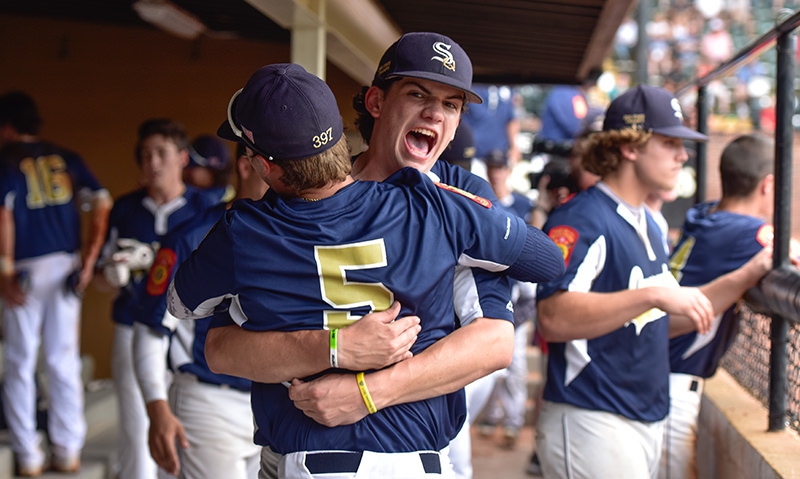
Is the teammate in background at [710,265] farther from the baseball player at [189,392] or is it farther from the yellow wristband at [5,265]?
the yellow wristband at [5,265]

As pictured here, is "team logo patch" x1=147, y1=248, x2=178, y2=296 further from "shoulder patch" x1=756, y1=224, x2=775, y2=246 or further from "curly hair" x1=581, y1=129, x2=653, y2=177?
"shoulder patch" x1=756, y1=224, x2=775, y2=246

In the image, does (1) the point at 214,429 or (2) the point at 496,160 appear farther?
(2) the point at 496,160

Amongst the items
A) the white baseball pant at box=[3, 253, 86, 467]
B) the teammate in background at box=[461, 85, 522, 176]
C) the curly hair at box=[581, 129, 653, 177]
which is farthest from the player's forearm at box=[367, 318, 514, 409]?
the teammate in background at box=[461, 85, 522, 176]

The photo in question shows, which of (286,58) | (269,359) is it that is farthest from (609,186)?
(286,58)

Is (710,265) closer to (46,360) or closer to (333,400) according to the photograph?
(333,400)

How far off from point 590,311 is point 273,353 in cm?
125

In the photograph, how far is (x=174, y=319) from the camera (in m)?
3.18

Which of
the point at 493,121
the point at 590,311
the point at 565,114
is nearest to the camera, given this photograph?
the point at 590,311

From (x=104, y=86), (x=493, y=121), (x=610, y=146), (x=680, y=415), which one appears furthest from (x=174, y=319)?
(x=493, y=121)

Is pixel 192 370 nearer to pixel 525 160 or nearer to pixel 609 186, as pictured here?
pixel 609 186

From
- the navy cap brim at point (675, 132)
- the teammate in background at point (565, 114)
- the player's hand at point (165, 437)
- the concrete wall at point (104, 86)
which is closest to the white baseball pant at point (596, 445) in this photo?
the navy cap brim at point (675, 132)

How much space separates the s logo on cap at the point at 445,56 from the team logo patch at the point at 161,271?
4.65ft

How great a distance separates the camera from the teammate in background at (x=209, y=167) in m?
5.46

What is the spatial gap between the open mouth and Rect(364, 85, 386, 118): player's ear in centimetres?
14
